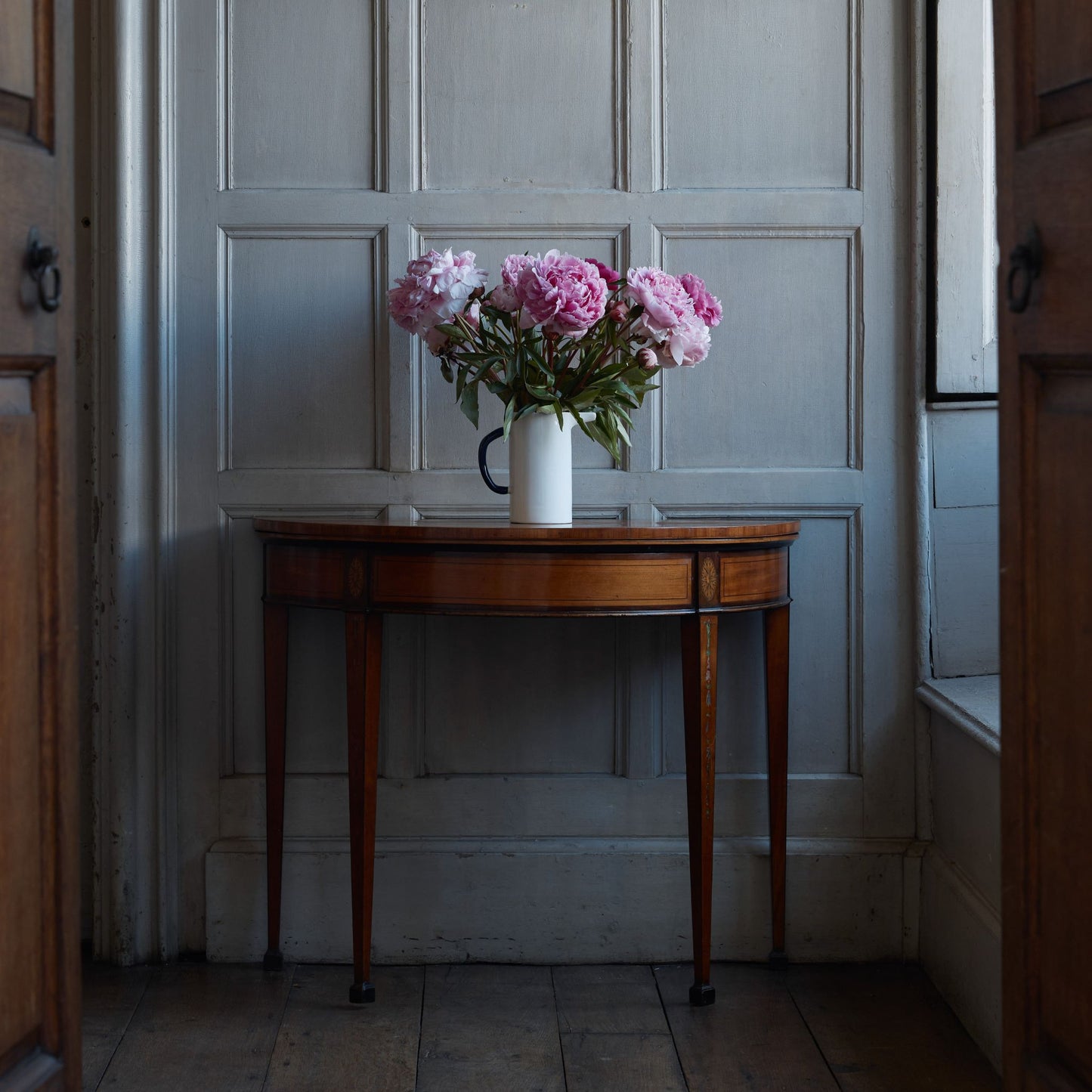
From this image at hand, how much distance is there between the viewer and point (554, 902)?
2340 mm

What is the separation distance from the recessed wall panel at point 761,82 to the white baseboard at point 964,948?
1383mm

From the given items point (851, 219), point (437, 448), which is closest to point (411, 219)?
point (437, 448)

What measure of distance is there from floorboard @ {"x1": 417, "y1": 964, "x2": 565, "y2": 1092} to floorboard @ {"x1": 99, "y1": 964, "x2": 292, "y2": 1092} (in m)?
0.27

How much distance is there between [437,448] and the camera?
238cm

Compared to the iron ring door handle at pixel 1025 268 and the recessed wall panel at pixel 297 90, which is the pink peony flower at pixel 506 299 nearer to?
the recessed wall panel at pixel 297 90

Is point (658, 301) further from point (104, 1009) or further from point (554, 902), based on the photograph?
point (104, 1009)

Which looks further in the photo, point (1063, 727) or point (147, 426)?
point (147, 426)

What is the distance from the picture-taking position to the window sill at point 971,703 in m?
2.02

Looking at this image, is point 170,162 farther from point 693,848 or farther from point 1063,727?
point 1063,727

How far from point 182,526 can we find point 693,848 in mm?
1176

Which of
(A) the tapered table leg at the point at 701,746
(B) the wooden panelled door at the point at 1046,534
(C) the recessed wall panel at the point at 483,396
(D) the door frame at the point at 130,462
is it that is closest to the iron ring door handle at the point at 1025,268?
(B) the wooden panelled door at the point at 1046,534

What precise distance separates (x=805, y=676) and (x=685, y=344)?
2.53 feet

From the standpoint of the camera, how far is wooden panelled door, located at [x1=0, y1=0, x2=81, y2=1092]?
1.24 m

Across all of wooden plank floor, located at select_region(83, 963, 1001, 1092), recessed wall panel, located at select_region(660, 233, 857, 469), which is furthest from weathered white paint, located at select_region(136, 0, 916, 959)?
wooden plank floor, located at select_region(83, 963, 1001, 1092)
